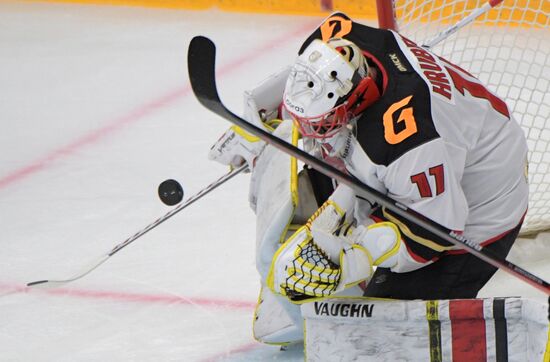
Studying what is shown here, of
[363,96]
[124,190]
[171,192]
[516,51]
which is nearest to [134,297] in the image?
[171,192]

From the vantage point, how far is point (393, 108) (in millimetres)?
2324

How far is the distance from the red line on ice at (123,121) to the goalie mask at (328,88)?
1881 millimetres

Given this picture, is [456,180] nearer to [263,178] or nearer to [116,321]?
[263,178]

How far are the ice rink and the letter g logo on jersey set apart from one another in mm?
787

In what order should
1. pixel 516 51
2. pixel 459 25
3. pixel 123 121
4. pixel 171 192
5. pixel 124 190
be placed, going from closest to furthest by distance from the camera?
pixel 171 192, pixel 459 25, pixel 516 51, pixel 124 190, pixel 123 121

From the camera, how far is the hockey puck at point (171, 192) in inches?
121

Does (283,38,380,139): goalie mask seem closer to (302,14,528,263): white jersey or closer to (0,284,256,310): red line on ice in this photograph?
(302,14,528,263): white jersey

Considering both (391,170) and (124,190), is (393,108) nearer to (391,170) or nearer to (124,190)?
(391,170)

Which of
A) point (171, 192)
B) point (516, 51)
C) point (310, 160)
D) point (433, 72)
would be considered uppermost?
point (516, 51)

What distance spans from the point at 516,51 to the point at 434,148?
1.35 meters

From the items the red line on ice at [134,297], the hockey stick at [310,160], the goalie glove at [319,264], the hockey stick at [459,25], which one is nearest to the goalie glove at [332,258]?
the goalie glove at [319,264]

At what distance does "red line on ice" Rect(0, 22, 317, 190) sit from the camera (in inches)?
159

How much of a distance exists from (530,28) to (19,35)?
2761 mm

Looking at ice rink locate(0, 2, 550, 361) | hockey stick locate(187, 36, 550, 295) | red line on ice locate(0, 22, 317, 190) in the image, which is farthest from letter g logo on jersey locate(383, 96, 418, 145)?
red line on ice locate(0, 22, 317, 190)
